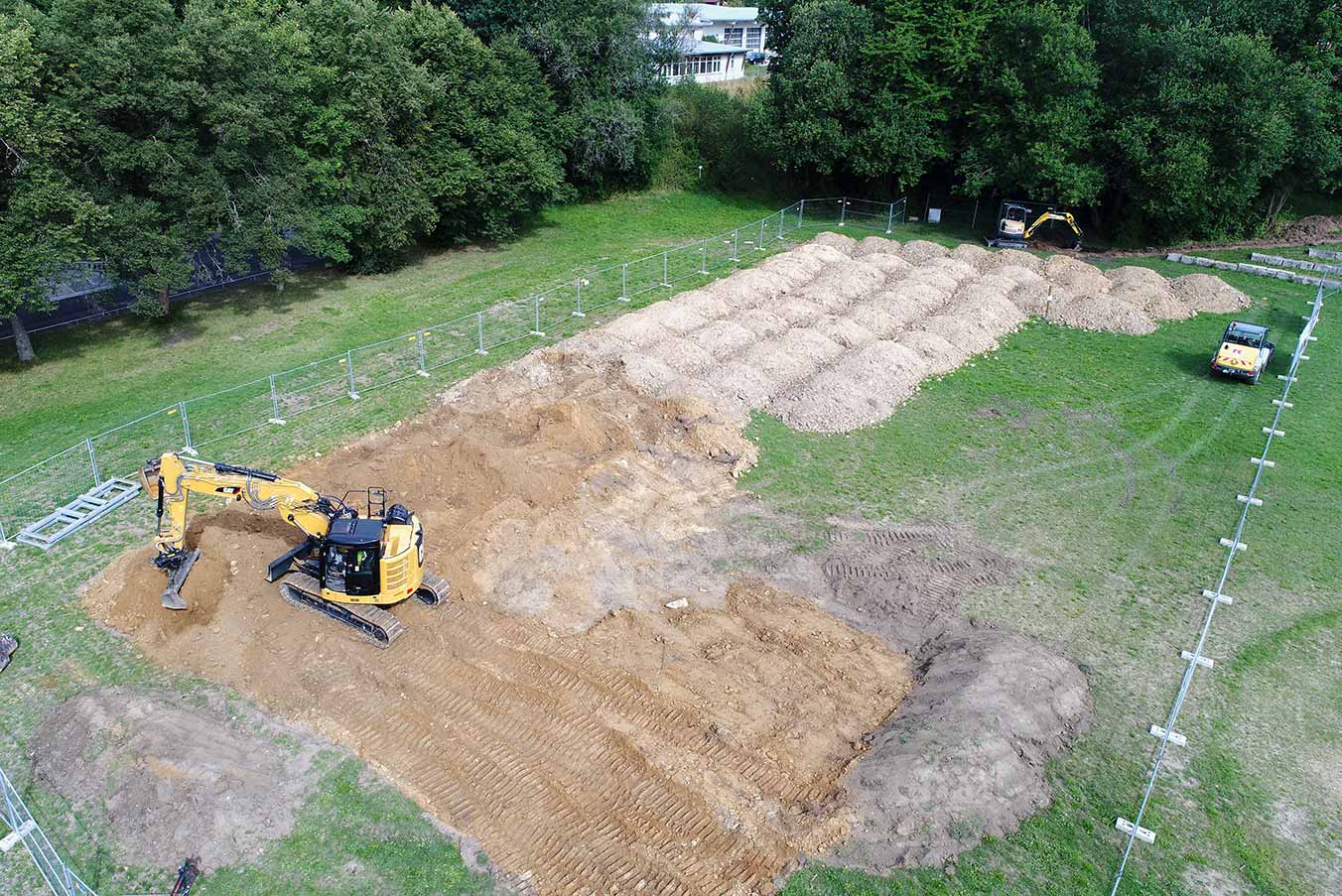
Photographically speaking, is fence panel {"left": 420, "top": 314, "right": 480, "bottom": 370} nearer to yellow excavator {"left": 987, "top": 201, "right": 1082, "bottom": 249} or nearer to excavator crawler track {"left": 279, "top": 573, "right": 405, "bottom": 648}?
excavator crawler track {"left": 279, "top": 573, "right": 405, "bottom": 648}

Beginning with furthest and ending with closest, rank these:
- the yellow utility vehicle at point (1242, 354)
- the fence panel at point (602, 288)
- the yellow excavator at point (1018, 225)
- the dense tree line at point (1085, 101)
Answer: the yellow excavator at point (1018, 225), the dense tree line at point (1085, 101), the fence panel at point (602, 288), the yellow utility vehicle at point (1242, 354)

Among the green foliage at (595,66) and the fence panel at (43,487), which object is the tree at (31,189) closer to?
the fence panel at (43,487)

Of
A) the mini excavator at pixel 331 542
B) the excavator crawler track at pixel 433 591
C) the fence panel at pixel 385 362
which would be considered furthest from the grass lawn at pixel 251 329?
the excavator crawler track at pixel 433 591

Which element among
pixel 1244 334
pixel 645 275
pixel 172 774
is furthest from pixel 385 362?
pixel 1244 334

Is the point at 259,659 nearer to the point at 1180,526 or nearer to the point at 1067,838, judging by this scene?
the point at 1067,838

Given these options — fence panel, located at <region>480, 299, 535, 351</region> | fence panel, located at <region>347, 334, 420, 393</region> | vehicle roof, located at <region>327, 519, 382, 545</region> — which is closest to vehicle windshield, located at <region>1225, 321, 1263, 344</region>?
fence panel, located at <region>480, 299, 535, 351</region>

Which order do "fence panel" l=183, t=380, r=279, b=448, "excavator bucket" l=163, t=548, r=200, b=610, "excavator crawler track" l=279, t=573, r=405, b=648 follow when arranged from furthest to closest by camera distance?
"fence panel" l=183, t=380, r=279, b=448, "excavator bucket" l=163, t=548, r=200, b=610, "excavator crawler track" l=279, t=573, r=405, b=648

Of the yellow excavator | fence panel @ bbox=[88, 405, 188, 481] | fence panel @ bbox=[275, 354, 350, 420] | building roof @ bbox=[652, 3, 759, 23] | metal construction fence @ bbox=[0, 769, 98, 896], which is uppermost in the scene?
building roof @ bbox=[652, 3, 759, 23]
